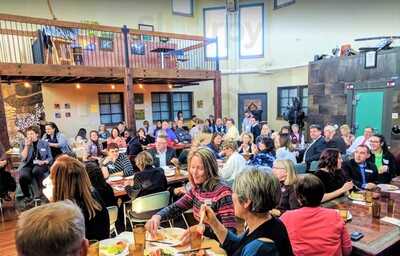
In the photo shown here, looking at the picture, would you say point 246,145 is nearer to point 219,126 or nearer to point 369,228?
point 219,126

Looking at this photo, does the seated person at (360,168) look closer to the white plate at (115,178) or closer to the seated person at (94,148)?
the white plate at (115,178)

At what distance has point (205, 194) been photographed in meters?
2.05

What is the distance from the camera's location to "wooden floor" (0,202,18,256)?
3262mm

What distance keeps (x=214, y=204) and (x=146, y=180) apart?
1.50 metres

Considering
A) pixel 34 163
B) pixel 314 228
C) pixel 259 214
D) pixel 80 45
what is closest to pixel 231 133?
pixel 34 163

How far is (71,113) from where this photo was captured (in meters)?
8.89

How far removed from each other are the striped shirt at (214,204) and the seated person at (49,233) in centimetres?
115

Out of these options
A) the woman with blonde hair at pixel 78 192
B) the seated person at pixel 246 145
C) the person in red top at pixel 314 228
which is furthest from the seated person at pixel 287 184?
the seated person at pixel 246 145

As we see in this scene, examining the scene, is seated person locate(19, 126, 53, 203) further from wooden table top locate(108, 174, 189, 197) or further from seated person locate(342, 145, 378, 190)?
seated person locate(342, 145, 378, 190)

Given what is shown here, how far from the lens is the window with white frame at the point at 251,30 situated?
11000 mm

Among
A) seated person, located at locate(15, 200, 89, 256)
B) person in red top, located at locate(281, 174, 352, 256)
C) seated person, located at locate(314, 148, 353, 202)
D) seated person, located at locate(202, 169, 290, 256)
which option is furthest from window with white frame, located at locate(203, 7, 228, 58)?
seated person, located at locate(15, 200, 89, 256)

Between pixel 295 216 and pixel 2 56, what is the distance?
29.0 ft

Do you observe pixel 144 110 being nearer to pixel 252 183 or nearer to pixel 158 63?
pixel 158 63

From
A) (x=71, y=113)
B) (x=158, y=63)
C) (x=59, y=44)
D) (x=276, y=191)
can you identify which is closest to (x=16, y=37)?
(x=59, y=44)
